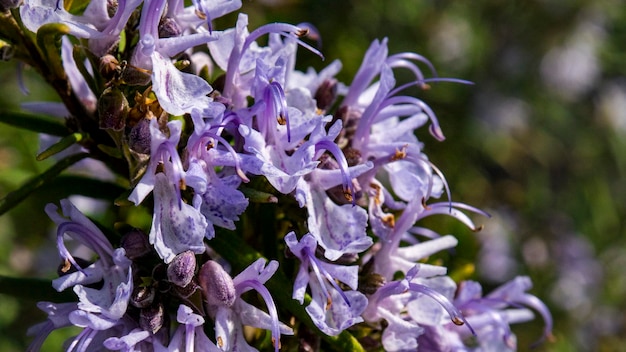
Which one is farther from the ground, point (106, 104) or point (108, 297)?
point (106, 104)

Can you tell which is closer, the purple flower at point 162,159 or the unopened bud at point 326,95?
the purple flower at point 162,159

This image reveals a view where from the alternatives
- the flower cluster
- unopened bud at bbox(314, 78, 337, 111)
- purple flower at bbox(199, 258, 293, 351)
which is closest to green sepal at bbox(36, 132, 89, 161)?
the flower cluster

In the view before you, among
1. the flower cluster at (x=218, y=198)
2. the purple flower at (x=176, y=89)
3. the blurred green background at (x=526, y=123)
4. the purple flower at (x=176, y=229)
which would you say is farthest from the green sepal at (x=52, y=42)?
the blurred green background at (x=526, y=123)

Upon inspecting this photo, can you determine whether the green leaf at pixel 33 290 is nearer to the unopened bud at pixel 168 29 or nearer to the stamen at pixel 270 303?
the stamen at pixel 270 303

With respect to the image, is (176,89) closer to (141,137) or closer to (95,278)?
(141,137)

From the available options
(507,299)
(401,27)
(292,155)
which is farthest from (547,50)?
(292,155)

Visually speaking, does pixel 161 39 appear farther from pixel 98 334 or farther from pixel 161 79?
pixel 98 334

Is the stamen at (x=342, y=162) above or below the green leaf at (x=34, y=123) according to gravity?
above
